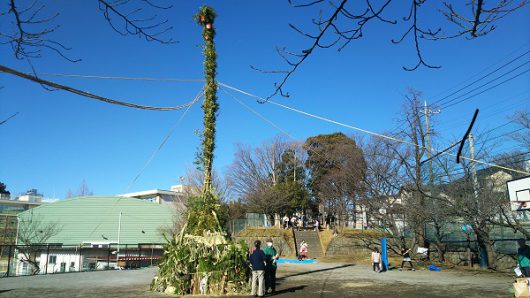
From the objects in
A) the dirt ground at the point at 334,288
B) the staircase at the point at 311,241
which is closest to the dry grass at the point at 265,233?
the staircase at the point at 311,241

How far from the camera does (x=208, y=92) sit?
14.0m

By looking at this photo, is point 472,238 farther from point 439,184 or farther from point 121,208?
point 121,208

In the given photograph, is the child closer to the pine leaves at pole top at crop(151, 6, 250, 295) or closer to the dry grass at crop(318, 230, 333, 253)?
the pine leaves at pole top at crop(151, 6, 250, 295)

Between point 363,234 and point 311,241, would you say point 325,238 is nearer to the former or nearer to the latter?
point 311,241

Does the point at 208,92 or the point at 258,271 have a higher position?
the point at 208,92

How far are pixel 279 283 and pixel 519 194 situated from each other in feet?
27.8

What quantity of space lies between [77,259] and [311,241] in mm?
19466

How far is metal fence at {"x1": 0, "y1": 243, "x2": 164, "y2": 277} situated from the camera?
24.5 meters

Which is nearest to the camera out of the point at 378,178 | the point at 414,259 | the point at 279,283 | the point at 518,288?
the point at 518,288

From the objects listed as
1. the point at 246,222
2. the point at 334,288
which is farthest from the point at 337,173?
the point at 334,288

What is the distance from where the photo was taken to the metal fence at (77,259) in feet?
80.4

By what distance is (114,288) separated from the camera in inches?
520

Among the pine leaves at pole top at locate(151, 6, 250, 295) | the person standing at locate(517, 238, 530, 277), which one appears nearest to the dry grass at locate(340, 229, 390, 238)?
the person standing at locate(517, 238, 530, 277)

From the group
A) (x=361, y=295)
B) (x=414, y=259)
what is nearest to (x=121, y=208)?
(x=414, y=259)
